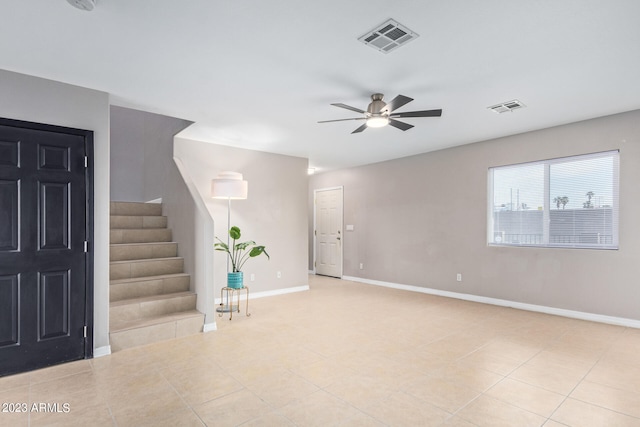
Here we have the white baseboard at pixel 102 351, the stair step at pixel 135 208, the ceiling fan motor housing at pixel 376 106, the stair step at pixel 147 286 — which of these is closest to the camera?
the white baseboard at pixel 102 351

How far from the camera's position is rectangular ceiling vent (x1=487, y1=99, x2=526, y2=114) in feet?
12.5

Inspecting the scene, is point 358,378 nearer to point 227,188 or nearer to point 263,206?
point 227,188

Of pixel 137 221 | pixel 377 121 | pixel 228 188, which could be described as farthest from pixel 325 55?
pixel 137 221

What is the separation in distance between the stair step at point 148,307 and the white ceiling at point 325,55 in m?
2.34

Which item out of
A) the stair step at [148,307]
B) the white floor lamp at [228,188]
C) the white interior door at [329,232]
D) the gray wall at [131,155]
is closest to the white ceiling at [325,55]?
the white floor lamp at [228,188]

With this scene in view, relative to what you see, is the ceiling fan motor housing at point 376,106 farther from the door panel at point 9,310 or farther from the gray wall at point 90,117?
the door panel at point 9,310

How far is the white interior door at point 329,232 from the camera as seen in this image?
26.3 ft

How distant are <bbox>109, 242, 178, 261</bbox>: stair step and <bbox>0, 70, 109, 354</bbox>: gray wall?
3.48ft

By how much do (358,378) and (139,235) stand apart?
12.3ft

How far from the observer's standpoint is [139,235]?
4.77 metres

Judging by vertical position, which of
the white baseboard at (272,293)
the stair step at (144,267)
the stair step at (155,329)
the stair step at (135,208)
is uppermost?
the stair step at (135,208)

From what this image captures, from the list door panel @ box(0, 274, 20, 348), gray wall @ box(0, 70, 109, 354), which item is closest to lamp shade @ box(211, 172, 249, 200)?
gray wall @ box(0, 70, 109, 354)

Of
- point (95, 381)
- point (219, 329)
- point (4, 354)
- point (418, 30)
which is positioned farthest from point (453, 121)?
point (4, 354)

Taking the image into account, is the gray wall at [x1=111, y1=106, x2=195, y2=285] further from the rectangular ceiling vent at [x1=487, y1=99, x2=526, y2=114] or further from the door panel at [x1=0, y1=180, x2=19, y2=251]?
the rectangular ceiling vent at [x1=487, y1=99, x2=526, y2=114]
